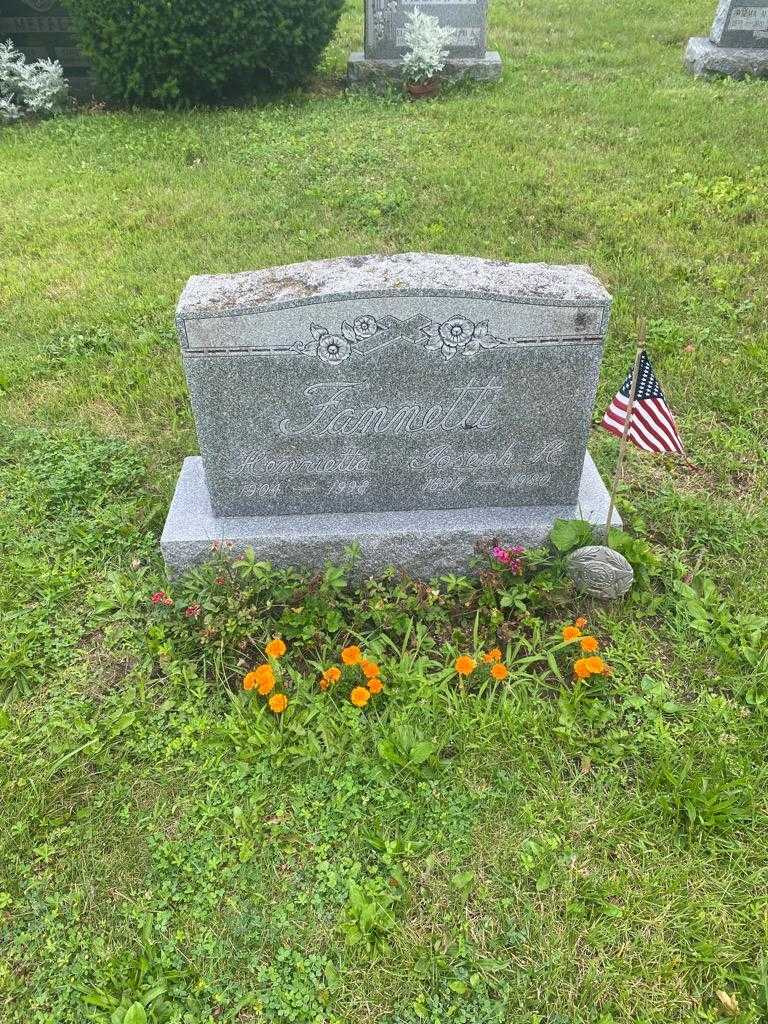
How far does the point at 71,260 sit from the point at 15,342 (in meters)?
1.21

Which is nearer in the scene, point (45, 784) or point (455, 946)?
point (455, 946)

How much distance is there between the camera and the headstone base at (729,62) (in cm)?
891

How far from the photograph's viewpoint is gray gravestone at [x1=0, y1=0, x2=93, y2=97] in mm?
8820

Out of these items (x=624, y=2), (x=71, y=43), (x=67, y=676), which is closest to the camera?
(x=67, y=676)

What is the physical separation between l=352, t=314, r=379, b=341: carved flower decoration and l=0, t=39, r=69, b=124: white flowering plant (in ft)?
26.0

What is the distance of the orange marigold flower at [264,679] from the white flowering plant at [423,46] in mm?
8067

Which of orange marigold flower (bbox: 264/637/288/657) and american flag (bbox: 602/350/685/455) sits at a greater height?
american flag (bbox: 602/350/685/455)

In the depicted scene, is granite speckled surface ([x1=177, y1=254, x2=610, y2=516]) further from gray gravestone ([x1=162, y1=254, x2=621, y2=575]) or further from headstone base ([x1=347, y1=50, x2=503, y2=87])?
headstone base ([x1=347, y1=50, x2=503, y2=87])

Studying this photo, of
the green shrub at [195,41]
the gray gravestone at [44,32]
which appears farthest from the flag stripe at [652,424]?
the gray gravestone at [44,32]

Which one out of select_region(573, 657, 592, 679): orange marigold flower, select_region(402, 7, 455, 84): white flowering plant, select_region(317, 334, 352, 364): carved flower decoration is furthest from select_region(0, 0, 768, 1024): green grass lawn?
select_region(402, 7, 455, 84): white flowering plant

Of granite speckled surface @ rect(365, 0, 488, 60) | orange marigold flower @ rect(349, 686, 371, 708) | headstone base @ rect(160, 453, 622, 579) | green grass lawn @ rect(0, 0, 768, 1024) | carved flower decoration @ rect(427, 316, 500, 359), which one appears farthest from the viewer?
granite speckled surface @ rect(365, 0, 488, 60)

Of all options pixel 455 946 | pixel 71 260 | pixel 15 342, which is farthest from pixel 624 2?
pixel 455 946

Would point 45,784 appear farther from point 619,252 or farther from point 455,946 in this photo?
point 619,252

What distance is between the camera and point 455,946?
90.0 inches
